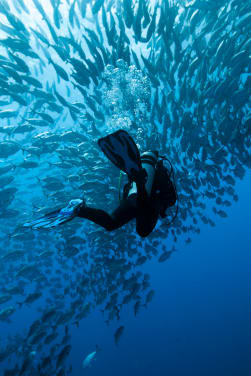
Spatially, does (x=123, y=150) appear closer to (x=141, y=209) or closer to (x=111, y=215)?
(x=141, y=209)

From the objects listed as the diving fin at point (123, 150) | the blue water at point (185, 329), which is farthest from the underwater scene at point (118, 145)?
the blue water at point (185, 329)

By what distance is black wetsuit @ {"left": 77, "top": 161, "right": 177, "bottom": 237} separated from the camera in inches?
116

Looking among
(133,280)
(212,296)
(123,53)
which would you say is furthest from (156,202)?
(212,296)

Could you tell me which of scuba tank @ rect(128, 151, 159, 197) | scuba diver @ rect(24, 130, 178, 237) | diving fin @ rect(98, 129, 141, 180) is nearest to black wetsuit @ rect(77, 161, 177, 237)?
scuba diver @ rect(24, 130, 178, 237)

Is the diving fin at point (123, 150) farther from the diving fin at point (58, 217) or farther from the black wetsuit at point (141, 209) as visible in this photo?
the diving fin at point (58, 217)

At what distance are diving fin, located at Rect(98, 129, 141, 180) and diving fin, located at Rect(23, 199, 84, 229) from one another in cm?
85

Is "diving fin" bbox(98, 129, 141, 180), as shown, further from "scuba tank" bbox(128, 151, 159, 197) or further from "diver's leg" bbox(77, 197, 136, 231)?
"diver's leg" bbox(77, 197, 136, 231)

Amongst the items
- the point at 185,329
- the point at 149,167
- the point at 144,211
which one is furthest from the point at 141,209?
the point at 185,329

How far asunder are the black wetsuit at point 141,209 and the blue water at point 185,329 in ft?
79.6

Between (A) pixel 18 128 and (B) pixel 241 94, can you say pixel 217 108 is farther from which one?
(A) pixel 18 128

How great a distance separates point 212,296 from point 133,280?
4890cm

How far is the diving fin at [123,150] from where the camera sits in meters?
2.80

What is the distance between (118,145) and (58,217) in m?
1.28

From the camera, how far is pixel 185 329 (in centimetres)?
3678
